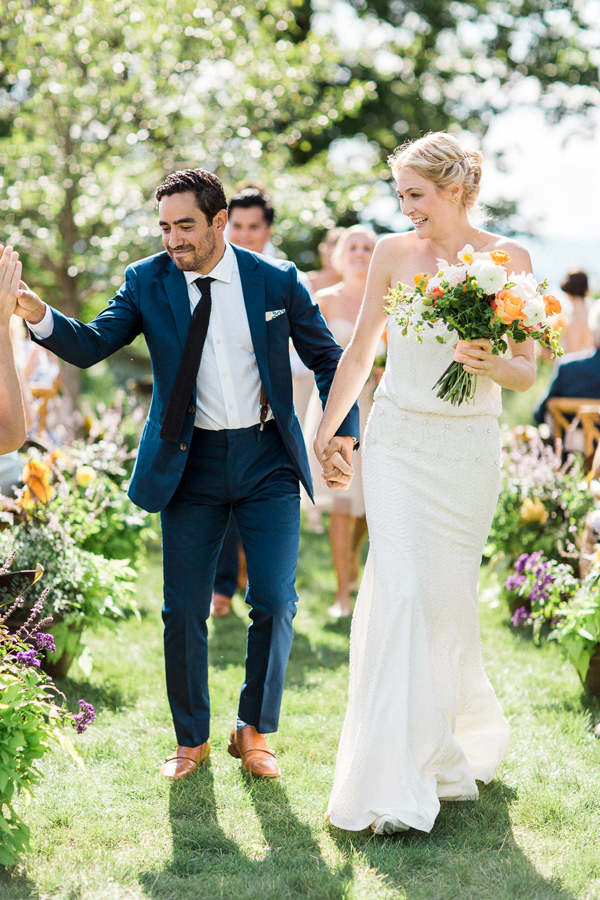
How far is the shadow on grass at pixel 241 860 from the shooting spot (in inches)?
116

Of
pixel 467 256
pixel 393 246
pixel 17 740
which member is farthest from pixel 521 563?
pixel 17 740

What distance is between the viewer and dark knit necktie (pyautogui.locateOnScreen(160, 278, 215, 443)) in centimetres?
363

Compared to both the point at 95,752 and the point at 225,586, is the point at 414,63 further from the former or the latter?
the point at 95,752

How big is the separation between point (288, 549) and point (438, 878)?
4.48 ft

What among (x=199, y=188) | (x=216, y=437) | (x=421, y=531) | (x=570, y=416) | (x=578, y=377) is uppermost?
(x=199, y=188)

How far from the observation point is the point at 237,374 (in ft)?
12.3

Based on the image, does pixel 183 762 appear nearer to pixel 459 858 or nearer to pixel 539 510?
pixel 459 858

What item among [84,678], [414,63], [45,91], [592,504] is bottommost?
[84,678]

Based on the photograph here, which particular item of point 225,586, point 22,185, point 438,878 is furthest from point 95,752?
point 22,185

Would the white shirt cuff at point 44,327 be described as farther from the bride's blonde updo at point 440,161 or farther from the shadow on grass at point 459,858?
the shadow on grass at point 459,858

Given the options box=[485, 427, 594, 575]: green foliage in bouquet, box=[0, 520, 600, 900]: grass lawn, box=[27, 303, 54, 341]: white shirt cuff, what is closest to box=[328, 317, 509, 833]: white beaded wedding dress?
box=[0, 520, 600, 900]: grass lawn

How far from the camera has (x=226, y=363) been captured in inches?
147

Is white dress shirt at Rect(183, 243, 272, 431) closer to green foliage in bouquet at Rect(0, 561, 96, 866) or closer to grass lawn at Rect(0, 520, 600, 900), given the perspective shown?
green foliage in bouquet at Rect(0, 561, 96, 866)

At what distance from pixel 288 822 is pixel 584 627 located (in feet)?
5.93
